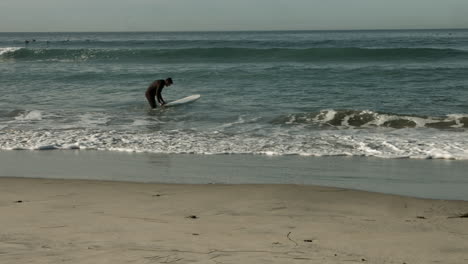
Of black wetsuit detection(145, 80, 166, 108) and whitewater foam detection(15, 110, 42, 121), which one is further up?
black wetsuit detection(145, 80, 166, 108)

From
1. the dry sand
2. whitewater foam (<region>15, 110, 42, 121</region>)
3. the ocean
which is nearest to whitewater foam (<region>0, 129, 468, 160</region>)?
the ocean

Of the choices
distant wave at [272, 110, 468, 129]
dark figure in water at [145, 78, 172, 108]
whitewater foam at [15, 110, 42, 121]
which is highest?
dark figure in water at [145, 78, 172, 108]

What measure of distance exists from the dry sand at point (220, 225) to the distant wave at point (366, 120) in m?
5.79

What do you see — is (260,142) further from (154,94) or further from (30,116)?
(30,116)

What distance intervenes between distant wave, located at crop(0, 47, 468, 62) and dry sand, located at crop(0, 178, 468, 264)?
24618 mm

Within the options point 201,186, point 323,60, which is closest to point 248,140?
point 201,186

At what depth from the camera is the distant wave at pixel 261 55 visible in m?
30.8

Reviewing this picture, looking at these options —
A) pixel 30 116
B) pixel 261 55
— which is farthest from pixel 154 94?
pixel 261 55

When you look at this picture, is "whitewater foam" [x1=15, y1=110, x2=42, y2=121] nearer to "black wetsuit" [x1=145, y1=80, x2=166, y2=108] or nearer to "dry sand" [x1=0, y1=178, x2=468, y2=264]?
"black wetsuit" [x1=145, y1=80, x2=166, y2=108]

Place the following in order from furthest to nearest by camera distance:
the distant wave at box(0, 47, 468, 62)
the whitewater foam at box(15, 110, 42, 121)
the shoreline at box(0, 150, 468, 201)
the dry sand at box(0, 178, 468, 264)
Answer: the distant wave at box(0, 47, 468, 62)
the whitewater foam at box(15, 110, 42, 121)
the shoreline at box(0, 150, 468, 201)
the dry sand at box(0, 178, 468, 264)

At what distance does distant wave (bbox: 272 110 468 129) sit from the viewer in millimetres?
12273

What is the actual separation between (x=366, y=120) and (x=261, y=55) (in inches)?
809

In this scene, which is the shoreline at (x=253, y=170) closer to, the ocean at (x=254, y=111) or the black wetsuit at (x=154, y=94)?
the ocean at (x=254, y=111)

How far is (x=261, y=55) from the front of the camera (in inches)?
1303
